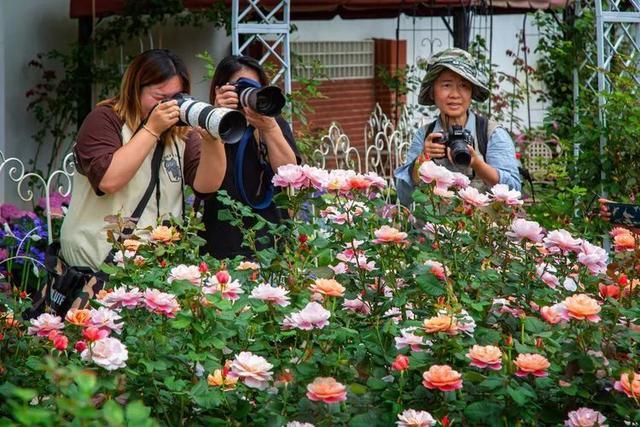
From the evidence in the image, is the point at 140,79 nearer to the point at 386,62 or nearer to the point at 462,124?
the point at 462,124

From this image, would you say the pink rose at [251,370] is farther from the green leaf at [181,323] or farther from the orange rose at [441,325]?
the orange rose at [441,325]

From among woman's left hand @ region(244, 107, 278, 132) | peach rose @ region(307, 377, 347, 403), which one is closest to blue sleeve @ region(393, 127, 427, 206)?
woman's left hand @ region(244, 107, 278, 132)

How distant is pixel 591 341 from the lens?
2.64m

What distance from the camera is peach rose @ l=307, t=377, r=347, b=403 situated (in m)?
2.39

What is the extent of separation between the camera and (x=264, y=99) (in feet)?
14.1

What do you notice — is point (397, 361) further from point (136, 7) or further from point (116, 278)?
point (136, 7)

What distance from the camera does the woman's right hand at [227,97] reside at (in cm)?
438

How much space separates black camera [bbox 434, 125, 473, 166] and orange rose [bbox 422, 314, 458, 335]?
1.82 m

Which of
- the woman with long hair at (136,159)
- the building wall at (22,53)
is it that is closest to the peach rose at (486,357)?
the woman with long hair at (136,159)

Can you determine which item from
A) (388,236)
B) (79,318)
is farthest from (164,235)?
(388,236)

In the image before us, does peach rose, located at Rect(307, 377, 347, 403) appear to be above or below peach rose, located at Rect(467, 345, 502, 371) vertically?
below

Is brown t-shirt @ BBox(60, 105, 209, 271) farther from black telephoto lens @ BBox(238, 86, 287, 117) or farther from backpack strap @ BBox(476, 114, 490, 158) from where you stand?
backpack strap @ BBox(476, 114, 490, 158)

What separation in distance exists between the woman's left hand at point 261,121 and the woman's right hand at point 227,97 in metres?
0.06

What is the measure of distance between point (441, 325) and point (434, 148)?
76.4 inches
